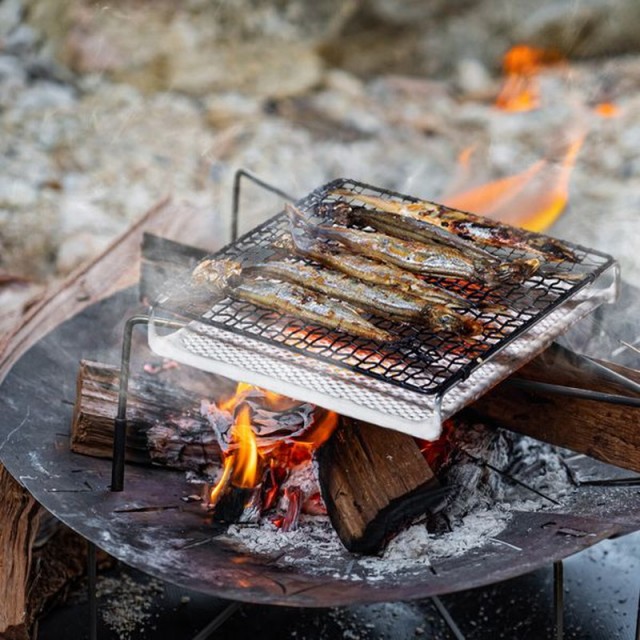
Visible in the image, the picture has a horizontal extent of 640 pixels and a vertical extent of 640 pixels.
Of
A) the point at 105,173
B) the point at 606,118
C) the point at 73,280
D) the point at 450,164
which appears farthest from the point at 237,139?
the point at 73,280

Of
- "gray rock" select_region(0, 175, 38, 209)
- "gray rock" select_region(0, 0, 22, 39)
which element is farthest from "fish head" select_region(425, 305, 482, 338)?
"gray rock" select_region(0, 0, 22, 39)

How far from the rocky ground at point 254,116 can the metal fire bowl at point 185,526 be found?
10.2 feet

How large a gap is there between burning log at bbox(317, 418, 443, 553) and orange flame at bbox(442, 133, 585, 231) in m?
2.08

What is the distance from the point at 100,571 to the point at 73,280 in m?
1.55

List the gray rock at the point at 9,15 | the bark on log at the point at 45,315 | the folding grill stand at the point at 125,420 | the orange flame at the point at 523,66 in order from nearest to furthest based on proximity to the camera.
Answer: the folding grill stand at the point at 125,420 < the bark on log at the point at 45,315 < the gray rock at the point at 9,15 < the orange flame at the point at 523,66

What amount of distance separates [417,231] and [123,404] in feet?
4.73

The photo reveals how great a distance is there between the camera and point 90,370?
3.94 metres

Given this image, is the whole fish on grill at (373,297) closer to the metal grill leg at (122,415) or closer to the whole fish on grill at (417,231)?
the whole fish on grill at (417,231)

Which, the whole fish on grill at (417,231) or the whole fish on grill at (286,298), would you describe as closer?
the whole fish on grill at (286,298)

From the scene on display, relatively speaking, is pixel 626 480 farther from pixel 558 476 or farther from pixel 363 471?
pixel 363 471

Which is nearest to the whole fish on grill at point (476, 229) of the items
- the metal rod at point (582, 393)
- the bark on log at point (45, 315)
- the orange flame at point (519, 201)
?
the metal rod at point (582, 393)

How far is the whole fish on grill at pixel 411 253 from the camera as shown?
3.89m

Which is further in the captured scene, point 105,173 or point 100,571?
point 105,173

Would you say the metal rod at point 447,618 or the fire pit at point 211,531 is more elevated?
the fire pit at point 211,531
